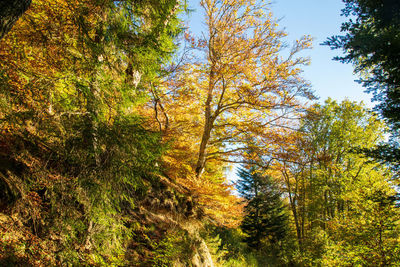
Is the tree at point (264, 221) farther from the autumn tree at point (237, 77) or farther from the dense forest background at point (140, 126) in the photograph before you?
the autumn tree at point (237, 77)

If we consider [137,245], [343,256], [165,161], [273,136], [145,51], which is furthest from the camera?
[273,136]

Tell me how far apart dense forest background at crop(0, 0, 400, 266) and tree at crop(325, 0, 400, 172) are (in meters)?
0.03

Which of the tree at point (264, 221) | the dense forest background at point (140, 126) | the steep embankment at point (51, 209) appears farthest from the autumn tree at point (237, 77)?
the tree at point (264, 221)

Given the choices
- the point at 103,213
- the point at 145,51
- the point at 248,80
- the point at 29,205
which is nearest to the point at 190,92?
the point at 248,80

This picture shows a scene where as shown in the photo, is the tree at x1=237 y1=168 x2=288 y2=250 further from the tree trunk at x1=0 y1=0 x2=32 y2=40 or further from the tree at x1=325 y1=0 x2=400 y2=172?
the tree trunk at x1=0 y1=0 x2=32 y2=40

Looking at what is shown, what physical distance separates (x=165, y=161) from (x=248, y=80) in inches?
155

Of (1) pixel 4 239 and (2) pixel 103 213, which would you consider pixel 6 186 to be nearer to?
(1) pixel 4 239

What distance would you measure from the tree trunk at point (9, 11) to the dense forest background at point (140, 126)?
0.01m

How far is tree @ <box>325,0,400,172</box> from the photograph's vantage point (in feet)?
13.8

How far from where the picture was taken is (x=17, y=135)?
2951 millimetres

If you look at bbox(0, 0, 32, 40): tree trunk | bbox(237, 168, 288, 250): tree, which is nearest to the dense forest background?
bbox(0, 0, 32, 40): tree trunk

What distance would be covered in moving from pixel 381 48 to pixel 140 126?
551cm

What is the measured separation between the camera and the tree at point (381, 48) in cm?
421

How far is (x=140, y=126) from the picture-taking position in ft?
11.8
